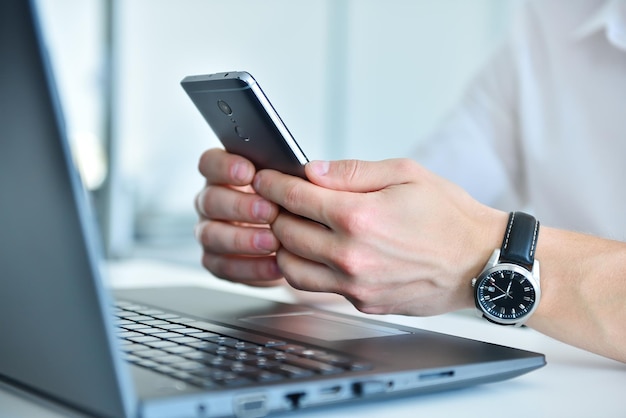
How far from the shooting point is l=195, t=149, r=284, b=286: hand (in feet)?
2.62

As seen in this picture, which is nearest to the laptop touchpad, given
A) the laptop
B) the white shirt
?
the laptop

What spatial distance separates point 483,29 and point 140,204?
1.89 meters

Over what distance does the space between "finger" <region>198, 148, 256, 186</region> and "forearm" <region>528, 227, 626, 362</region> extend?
29 centimetres

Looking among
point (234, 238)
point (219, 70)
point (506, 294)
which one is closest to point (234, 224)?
point (234, 238)

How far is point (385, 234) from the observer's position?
0.66m

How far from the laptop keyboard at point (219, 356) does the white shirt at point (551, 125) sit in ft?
2.39

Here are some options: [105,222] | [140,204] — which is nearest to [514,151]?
[105,222]

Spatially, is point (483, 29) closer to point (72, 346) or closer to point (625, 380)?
point (625, 380)

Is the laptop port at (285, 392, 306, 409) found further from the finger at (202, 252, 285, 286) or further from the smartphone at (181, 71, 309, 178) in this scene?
the finger at (202, 252, 285, 286)

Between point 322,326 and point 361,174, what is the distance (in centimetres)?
14

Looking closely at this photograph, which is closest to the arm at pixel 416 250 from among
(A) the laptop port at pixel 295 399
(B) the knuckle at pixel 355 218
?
(B) the knuckle at pixel 355 218

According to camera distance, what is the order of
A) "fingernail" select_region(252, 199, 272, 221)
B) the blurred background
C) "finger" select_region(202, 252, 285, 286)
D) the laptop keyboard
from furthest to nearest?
the blurred background → "finger" select_region(202, 252, 285, 286) → "fingernail" select_region(252, 199, 272, 221) → the laptop keyboard

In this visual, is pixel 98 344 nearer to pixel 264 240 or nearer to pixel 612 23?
pixel 264 240

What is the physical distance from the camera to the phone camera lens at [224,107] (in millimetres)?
705
